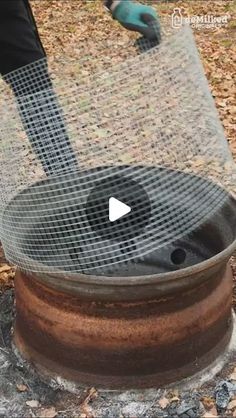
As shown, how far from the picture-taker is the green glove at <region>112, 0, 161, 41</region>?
2662 mm

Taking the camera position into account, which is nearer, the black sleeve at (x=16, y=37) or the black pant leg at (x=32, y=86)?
the black pant leg at (x=32, y=86)

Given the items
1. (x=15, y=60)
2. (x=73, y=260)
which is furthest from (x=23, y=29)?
(x=73, y=260)

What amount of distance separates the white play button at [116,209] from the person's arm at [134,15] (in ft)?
2.25

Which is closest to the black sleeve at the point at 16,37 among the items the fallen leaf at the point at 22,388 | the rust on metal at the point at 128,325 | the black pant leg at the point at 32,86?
the black pant leg at the point at 32,86

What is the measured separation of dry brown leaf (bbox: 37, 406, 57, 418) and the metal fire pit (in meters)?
0.15

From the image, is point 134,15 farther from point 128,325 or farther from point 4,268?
point 4,268

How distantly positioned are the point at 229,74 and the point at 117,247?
173 inches

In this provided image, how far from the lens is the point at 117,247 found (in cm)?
272

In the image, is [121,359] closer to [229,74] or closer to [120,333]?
[120,333]
